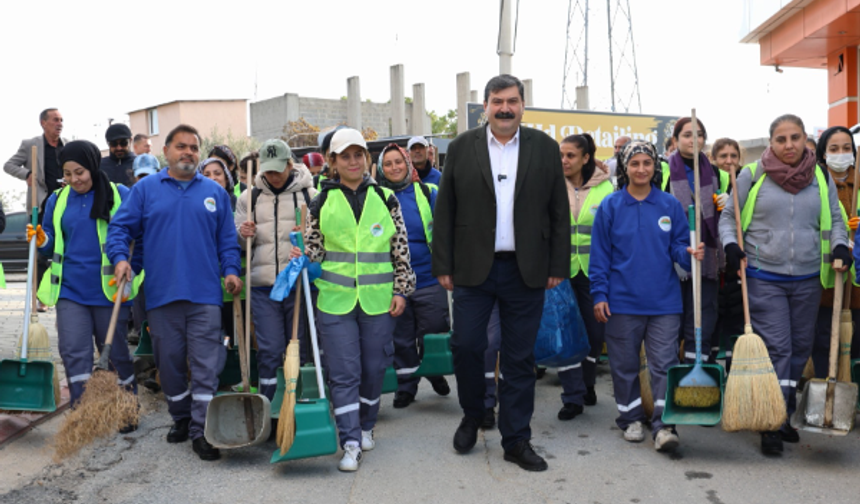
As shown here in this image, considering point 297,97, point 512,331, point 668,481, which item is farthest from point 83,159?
point 297,97

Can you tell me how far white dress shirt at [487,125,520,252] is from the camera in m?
4.70

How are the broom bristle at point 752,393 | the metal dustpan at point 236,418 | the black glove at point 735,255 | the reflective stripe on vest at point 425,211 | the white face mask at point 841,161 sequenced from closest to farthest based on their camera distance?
the broom bristle at point 752,393 → the metal dustpan at point 236,418 → the black glove at point 735,255 → the white face mask at point 841,161 → the reflective stripe on vest at point 425,211

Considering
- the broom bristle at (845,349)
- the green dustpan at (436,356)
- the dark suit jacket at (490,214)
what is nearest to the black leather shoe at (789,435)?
the broom bristle at (845,349)

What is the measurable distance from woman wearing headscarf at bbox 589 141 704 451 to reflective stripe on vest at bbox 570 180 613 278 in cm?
69

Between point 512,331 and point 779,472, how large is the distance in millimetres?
1704

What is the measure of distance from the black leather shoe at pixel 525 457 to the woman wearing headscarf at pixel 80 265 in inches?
106

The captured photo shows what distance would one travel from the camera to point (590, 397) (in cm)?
625

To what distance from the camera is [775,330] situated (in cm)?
502

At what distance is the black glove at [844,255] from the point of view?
4910 mm

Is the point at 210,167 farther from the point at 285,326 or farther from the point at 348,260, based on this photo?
the point at 348,260

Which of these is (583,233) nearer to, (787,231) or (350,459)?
(787,231)

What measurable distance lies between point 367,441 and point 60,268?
2.42 metres

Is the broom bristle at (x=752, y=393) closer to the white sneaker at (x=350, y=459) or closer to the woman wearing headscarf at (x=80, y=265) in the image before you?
the white sneaker at (x=350, y=459)

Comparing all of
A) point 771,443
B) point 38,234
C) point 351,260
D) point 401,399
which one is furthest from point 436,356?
point 38,234
